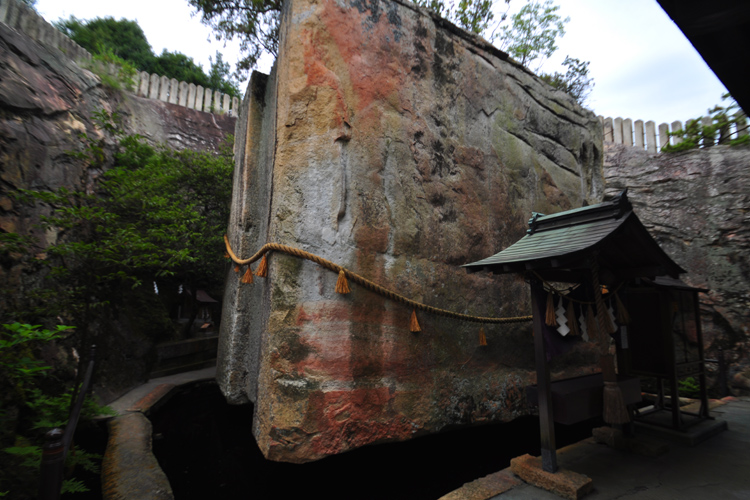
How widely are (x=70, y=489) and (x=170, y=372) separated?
14.9 ft

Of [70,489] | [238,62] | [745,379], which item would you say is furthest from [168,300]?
[745,379]

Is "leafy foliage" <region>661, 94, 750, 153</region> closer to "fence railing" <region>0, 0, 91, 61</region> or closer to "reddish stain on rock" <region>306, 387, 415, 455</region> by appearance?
"reddish stain on rock" <region>306, 387, 415, 455</region>

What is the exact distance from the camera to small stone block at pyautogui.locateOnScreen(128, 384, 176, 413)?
5219 millimetres

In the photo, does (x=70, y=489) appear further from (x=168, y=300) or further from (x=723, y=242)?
(x=723, y=242)

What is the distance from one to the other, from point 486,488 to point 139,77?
54.1 feet

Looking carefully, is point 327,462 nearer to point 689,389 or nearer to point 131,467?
point 131,467

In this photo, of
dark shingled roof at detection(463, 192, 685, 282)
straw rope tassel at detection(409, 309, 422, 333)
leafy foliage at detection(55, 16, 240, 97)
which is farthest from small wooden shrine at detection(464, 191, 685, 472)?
leafy foliage at detection(55, 16, 240, 97)

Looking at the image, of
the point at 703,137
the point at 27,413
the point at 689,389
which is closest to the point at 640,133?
the point at 703,137

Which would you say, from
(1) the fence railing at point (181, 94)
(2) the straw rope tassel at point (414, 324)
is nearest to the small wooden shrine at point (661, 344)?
(2) the straw rope tassel at point (414, 324)

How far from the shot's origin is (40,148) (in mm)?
5773

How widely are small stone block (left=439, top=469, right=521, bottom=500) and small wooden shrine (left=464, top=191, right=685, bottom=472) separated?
340 mm

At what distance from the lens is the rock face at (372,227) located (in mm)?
3287

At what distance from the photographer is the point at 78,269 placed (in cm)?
506

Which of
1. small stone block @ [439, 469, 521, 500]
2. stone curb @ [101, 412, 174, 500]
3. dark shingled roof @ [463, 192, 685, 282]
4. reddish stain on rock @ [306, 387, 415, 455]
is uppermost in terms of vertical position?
dark shingled roof @ [463, 192, 685, 282]
